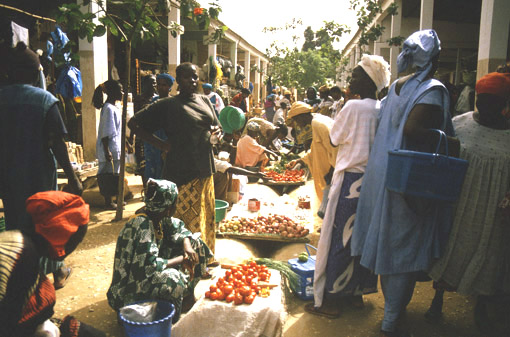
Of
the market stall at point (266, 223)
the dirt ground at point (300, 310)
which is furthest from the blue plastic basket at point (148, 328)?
the market stall at point (266, 223)

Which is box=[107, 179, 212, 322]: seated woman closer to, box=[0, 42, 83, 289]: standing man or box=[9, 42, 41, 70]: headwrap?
box=[0, 42, 83, 289]: standing man

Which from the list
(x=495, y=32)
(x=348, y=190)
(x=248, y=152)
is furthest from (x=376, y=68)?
(x=248, y=152)

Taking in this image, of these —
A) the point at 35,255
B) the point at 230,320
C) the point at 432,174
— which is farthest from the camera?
the point at 230,320

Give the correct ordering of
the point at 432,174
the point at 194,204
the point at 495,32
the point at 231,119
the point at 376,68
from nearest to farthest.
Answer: the point at 432,174 < the point at 376,68 < the point at 194,204 < the point at 495,32 < the point at 231,119

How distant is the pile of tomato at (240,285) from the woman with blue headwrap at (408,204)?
0.87 m

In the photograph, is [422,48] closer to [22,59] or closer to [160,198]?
[160,198]

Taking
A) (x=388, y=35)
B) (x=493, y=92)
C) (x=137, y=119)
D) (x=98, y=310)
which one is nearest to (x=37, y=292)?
(x=98, y=310)

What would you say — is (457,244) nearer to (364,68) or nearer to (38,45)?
(364,68)

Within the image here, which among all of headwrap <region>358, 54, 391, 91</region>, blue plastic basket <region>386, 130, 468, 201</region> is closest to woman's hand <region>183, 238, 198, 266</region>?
blue plastic basket <region>386, 130, 468, 201</region>

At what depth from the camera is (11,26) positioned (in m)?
5.24

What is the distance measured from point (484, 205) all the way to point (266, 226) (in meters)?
3.05

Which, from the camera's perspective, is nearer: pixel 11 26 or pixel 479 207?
pixel 479 207

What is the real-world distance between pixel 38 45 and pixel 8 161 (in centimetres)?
787

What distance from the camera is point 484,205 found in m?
3.16
